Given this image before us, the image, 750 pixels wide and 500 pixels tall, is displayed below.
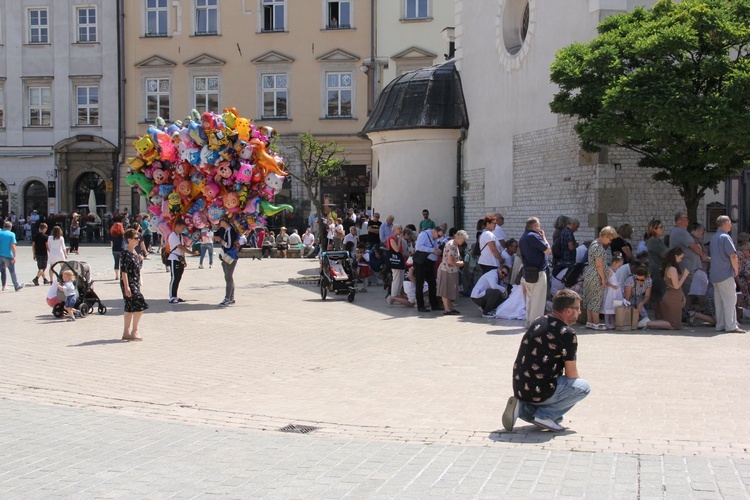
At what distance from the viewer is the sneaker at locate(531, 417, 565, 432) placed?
26.1 ft

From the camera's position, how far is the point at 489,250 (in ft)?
56.2

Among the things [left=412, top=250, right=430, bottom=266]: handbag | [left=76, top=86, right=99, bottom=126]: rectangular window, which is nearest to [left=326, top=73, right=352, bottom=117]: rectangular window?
[left=76, top=86, right=99, bottom=126]: rectangular window

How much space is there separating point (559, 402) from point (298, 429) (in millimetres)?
2331

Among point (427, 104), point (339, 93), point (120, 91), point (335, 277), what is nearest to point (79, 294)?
point (335, 277)

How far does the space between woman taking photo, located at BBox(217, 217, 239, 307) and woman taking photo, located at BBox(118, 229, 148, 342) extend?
182 inches

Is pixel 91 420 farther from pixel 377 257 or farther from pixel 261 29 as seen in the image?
pixel 261 29

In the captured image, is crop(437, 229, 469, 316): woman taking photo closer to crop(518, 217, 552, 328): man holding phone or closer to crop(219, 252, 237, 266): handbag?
crop(518, 217, 552, 328): man holding phone

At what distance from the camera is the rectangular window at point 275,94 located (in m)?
44.2

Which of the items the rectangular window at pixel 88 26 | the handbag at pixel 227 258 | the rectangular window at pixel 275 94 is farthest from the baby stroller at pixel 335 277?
the rectangular window at pixel 88 26

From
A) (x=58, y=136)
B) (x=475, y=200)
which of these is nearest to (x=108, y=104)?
(x=58, y=136)

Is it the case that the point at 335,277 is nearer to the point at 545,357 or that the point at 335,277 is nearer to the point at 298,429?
the point at 298,429

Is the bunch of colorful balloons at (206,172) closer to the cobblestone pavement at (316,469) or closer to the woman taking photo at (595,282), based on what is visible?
the woman taking photo at (595,282)

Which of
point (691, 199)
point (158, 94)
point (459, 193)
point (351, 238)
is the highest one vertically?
point (158, 94)

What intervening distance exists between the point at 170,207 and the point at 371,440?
39.7 ft
